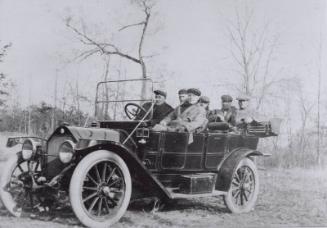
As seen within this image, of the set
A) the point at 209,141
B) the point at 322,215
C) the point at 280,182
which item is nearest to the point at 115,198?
the point at 209,141

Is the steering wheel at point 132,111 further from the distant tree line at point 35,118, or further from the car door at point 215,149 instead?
the distant tree line at point 35,118

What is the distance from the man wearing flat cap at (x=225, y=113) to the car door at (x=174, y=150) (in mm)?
1061

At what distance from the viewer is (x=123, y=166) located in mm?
4121

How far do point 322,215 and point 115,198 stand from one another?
259 centimetres

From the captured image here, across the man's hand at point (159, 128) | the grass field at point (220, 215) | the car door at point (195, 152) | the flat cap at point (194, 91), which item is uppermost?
the flat cap at point (194, 91)

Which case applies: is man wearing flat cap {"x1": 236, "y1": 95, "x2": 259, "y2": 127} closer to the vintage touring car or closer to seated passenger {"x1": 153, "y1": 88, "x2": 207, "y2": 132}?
the vintage touring car

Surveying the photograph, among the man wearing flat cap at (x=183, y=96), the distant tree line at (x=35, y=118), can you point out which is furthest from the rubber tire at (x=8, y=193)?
the distant tree line at (x=35, y=118)

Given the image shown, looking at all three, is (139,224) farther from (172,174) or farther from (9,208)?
(9,208)

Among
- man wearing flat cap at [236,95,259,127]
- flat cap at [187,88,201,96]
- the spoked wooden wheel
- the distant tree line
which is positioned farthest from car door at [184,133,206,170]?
the distant tree line

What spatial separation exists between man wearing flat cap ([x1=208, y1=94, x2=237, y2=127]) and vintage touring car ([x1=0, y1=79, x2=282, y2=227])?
0.35m

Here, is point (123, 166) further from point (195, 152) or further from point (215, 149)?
point (215, 149)

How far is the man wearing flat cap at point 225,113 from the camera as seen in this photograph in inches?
235

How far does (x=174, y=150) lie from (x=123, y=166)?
0.96 metres

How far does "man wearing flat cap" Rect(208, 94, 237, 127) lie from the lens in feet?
19.6
